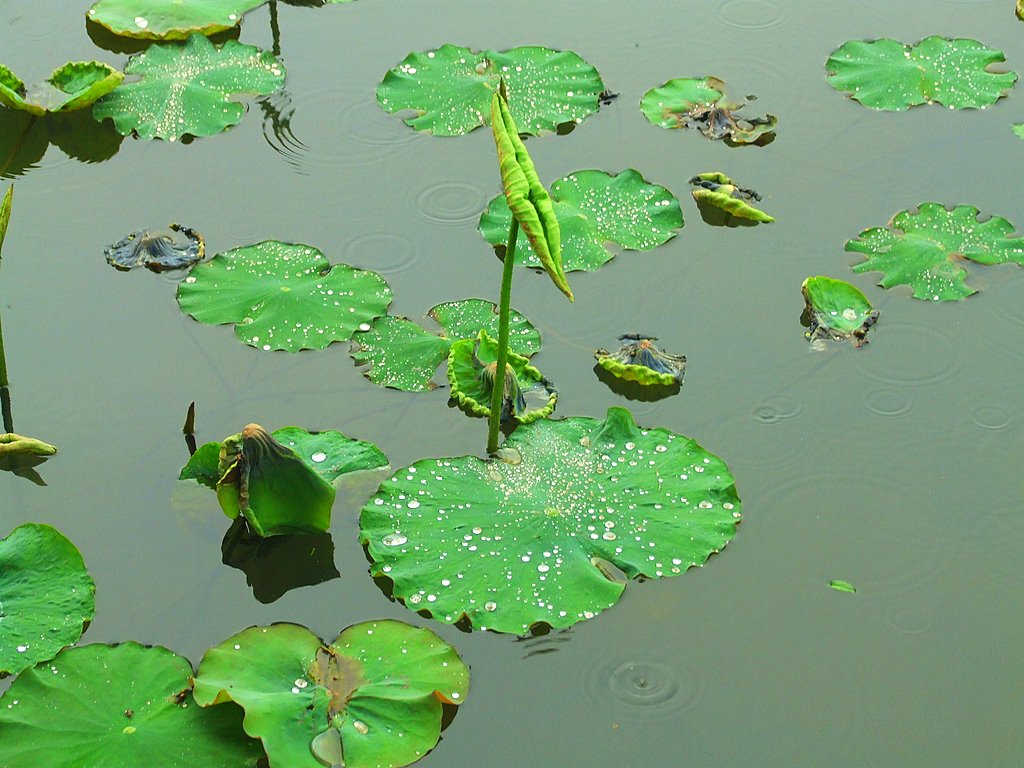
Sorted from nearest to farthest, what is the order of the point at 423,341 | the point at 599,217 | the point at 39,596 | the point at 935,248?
the point at 39,596, the point at 423,341, the point at 935,248, the point at 599,217

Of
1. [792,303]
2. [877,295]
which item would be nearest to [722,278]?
[792,303]

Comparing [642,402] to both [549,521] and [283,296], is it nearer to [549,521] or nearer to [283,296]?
[549,521]

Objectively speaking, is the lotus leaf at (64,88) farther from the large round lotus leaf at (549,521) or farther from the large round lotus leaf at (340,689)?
the large round lotus leaf at (340,689)

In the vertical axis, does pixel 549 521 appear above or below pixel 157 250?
below

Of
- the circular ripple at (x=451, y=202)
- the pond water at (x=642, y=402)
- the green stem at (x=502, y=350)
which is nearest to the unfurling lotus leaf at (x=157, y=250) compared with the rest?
the pond water at (x=642, y=402)

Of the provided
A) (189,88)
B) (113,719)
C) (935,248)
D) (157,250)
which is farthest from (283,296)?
(935,248)

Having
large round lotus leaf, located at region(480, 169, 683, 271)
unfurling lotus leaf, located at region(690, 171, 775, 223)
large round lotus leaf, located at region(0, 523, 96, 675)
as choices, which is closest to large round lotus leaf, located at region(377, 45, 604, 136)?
large round lotus leaf, located at region(480, 169, 683, 271)

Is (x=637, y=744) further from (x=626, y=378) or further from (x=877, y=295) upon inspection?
(x=877, y=295)

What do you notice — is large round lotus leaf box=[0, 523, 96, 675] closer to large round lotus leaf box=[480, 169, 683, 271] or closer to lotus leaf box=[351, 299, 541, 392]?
lotus leaf box=[351, 299, 541, 392]
